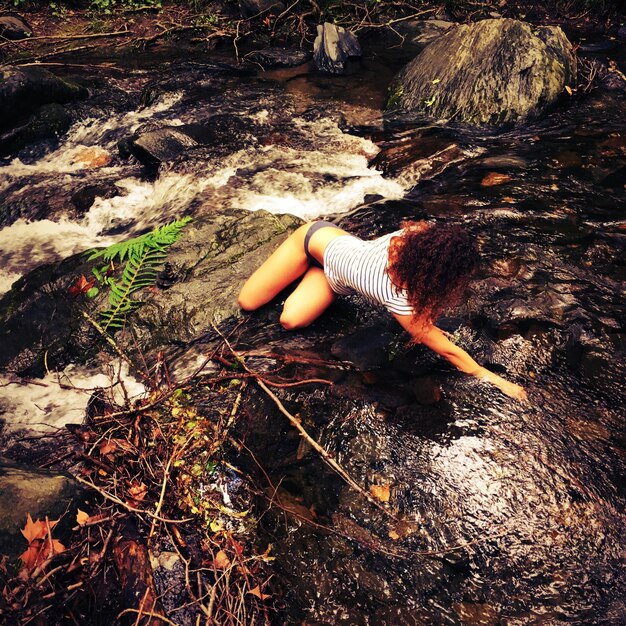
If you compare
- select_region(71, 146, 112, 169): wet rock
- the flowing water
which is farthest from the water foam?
select_region(71, 146, 112, 169): wet rock

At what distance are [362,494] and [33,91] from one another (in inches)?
308

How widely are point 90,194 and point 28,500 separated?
16.4 ft

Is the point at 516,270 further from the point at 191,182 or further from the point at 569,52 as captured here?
the point at 569,52

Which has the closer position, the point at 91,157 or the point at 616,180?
the point at 616,180

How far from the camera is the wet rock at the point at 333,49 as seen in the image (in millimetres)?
8945

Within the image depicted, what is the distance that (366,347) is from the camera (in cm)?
411

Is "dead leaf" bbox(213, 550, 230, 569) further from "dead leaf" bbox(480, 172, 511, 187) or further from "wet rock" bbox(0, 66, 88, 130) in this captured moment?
"wet rock" bbox(0, 66, 88, 130)

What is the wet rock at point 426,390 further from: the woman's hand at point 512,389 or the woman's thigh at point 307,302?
the woman's thigh at point 307,302

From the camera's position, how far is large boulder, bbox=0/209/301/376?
14.4 feet

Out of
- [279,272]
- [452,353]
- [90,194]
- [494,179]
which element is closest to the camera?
[452,353]

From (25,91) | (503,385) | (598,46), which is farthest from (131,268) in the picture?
(598,46)

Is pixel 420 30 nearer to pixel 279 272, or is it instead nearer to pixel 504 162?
pixel 504 162

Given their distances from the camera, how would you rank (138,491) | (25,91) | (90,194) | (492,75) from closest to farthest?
(138,491), (90,194), (492,75), (25,91)

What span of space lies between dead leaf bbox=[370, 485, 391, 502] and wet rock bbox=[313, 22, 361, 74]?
306 inches
